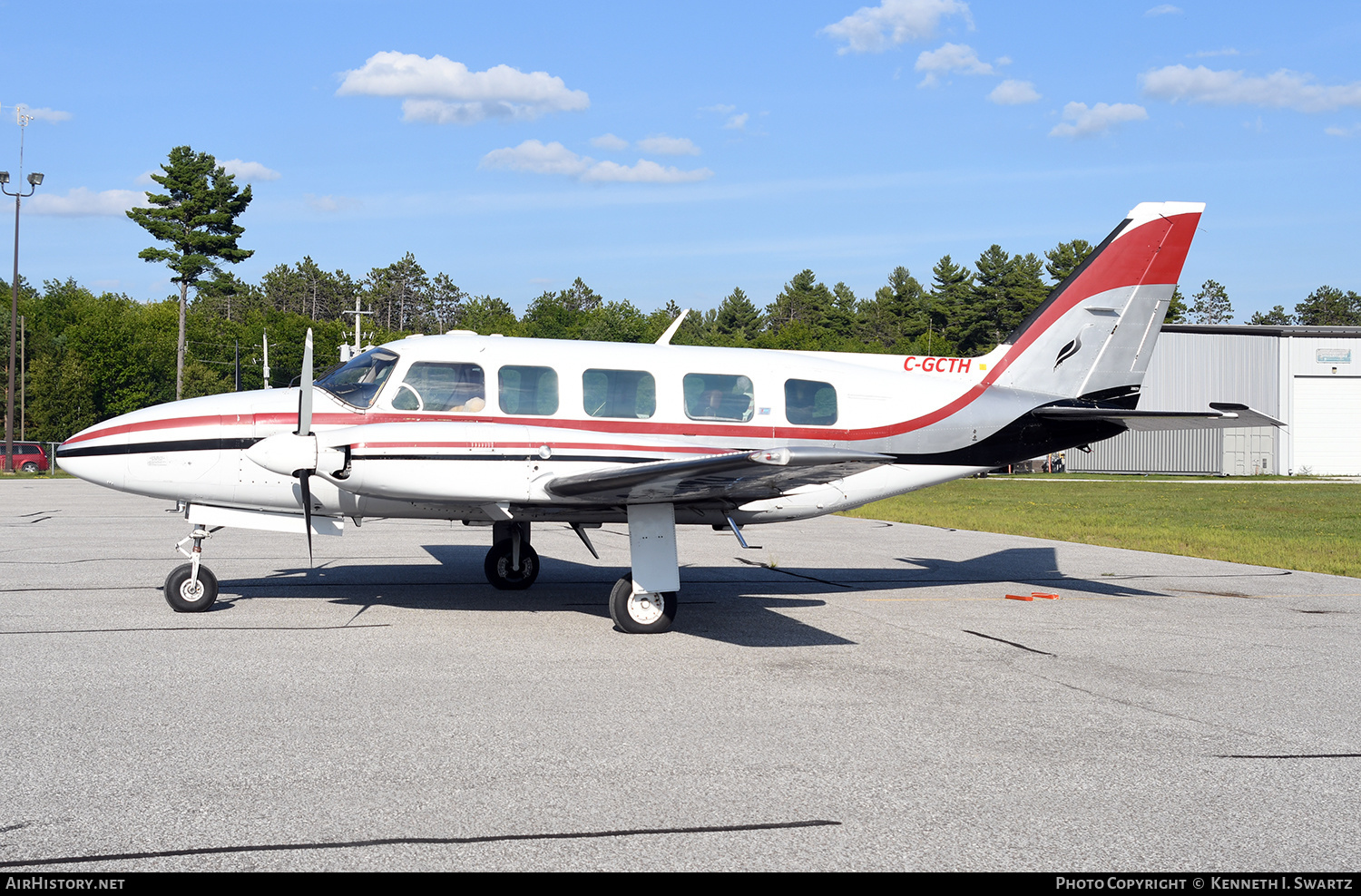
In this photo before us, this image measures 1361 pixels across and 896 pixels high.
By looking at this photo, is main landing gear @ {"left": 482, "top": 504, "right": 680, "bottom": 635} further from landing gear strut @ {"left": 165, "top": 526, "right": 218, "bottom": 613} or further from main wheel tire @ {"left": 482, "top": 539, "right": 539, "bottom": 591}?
landing gear strut @ {"left": 165, "top": 526, "right": 218, "bottom": 613}

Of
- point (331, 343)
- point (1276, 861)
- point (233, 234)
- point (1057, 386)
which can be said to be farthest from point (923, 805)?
point (331, 343)

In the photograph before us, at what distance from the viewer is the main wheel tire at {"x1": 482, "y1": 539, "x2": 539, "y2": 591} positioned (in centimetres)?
1252

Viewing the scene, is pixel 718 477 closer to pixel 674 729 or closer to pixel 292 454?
pixel 674 729

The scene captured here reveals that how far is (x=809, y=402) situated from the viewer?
11.6 metres

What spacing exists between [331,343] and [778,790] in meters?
104

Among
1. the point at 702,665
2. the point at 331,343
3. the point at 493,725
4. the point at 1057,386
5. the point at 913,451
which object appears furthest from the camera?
the point at 331,343

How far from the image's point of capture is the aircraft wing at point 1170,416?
1148 cm

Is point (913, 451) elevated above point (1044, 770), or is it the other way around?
point (913, 451)

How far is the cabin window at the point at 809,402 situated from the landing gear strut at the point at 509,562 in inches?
143

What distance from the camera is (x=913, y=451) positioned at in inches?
474

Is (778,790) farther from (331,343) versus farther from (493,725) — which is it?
(331,343)

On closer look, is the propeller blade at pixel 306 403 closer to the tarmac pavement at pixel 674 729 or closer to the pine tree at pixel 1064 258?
the tarmac pavement at pixel 674 729

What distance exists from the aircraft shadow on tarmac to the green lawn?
4.90 metres

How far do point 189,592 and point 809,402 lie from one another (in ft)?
22.7
